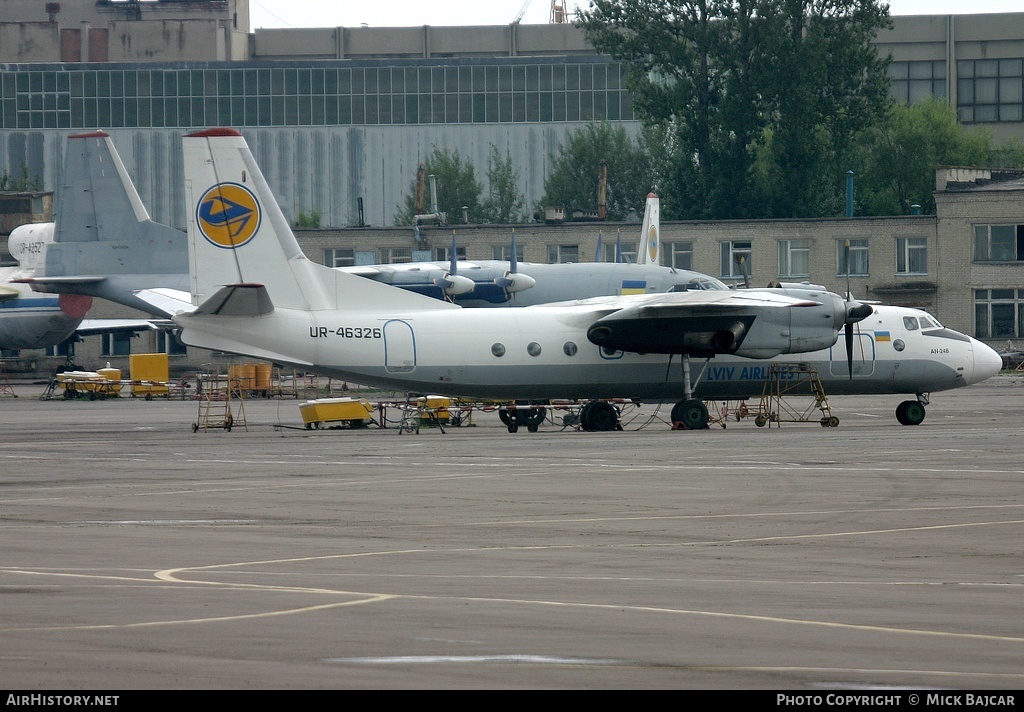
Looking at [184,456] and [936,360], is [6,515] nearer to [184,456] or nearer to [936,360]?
[184,456]

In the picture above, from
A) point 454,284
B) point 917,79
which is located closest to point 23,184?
point 454,284

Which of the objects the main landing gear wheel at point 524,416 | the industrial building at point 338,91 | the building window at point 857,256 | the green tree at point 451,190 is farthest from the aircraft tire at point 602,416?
the green tree at point 451,190

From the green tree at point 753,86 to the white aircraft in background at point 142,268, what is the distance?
4037 cm

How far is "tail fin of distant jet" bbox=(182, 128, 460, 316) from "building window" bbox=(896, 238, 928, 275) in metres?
51.5

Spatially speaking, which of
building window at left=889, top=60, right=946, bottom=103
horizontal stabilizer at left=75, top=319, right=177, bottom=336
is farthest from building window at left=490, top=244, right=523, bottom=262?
building window at left=889, top=60, right=946, bottom=103

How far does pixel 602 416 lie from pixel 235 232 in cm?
1083

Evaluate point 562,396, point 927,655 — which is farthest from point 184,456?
point 927,655

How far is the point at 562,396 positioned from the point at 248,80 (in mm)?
78707

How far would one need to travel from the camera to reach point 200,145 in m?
31.5

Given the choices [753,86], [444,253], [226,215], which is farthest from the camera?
[753,86]

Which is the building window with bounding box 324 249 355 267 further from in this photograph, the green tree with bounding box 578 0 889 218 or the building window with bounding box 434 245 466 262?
the green tree with bounding box 578 0 889 218

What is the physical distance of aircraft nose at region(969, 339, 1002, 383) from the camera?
35.9m

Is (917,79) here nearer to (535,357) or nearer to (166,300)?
(166,300)

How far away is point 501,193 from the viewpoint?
105 meters
